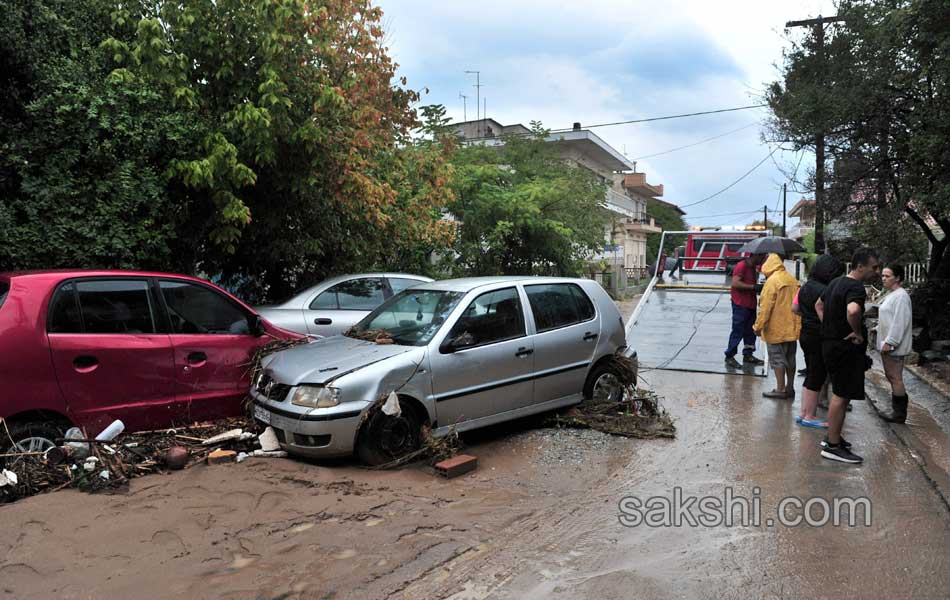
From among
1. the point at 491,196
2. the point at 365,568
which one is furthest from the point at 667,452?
the point at 491,196

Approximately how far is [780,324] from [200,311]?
6447 mm

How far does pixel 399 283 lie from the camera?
28.2ft

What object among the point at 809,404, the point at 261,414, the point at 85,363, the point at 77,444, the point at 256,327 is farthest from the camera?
the point at 809,404

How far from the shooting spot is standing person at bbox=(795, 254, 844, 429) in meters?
6.49

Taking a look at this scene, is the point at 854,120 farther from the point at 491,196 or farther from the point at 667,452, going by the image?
the point at 667,452

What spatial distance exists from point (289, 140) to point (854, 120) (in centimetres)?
960

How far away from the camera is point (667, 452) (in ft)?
19.5

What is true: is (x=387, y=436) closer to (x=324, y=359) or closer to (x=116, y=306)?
(x=324, y=359)

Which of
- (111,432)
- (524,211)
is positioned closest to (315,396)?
(111,432)

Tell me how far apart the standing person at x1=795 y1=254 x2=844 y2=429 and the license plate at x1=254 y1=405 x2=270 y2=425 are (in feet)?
16.9

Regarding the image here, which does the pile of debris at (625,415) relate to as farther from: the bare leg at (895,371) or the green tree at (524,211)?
the green tree at (524,211)

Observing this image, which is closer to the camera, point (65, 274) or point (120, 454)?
point (120, 454)

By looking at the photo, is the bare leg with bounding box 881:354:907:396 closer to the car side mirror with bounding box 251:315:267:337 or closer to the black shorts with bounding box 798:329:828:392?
the black shorts with bounding box 798:329:828:392

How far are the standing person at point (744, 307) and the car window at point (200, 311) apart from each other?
680 centimetres
